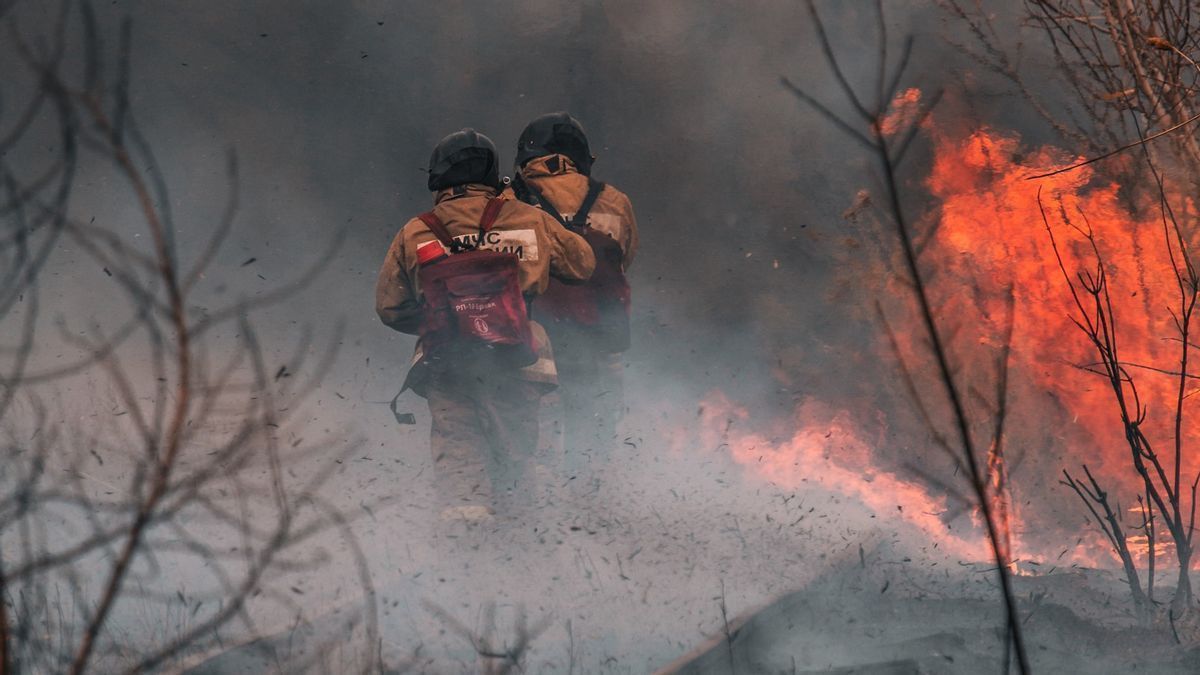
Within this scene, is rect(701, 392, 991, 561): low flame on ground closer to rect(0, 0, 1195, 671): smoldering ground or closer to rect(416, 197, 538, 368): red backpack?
rect(0, 0, 1195, 671): smoldering ground

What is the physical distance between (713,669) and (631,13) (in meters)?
7.25

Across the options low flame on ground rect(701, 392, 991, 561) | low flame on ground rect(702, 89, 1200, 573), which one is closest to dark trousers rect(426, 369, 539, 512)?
low flame on ground rect(701, 392, 991, 561)

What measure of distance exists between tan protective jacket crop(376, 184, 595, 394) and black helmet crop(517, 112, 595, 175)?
2.23 feet

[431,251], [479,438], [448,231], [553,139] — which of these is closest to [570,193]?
[553,139]

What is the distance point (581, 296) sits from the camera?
6.66 meters

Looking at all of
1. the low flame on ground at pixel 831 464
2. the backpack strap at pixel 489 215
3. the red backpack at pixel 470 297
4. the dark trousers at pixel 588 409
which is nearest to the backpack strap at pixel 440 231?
the red backpack at pixel 470 297

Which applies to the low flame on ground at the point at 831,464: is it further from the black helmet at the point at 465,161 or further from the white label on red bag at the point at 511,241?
the black helmet at the point at 465,161

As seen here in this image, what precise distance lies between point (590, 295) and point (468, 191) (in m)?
1.07

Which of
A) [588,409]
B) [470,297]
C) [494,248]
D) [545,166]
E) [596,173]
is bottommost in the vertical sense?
[588,409]

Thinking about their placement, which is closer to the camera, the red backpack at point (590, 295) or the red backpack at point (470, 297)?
the red backpack at point (470, 297)

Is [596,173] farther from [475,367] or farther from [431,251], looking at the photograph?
[475,367]

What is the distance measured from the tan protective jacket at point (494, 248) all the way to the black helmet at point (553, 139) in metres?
0.68

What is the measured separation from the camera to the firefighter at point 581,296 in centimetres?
661

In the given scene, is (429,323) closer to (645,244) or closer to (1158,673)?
(1158,673)
